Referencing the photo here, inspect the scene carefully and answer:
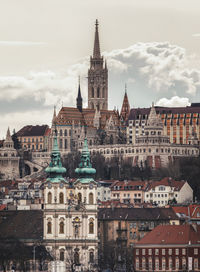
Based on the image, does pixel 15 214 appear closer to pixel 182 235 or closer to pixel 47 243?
pixel 47 243

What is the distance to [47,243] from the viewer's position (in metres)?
142

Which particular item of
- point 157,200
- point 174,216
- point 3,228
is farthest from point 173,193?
point 3,228

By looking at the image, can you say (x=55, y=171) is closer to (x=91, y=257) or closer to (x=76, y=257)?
(x=76, y=257)

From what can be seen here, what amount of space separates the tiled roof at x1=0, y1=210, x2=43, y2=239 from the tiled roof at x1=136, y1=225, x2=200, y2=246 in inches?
455

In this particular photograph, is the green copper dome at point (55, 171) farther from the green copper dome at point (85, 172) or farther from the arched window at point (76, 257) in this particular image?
the arched window at point (76, 257)

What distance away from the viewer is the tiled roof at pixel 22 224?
480 feet

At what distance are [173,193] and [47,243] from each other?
52.2 meters

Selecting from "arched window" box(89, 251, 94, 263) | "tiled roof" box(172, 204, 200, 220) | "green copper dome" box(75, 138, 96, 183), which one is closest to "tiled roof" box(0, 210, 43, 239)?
"arched window" box(89, 251, 94, 263)

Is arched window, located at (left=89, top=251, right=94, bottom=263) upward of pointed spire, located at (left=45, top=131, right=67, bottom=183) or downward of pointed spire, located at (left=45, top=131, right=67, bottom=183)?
downward

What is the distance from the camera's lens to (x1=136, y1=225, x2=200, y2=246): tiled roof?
137375mm

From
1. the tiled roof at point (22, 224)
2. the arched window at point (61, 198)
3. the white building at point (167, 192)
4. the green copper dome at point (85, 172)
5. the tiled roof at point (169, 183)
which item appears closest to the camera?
the arched window at point (61, 198)

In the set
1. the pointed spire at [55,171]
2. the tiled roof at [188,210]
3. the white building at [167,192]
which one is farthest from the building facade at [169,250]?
the white building at [167,192]

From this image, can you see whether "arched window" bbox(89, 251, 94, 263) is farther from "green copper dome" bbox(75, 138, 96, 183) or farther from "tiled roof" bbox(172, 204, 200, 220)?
"tiled roof" bbox(172, 204, 200, 220)

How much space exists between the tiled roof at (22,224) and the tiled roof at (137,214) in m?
8.02
